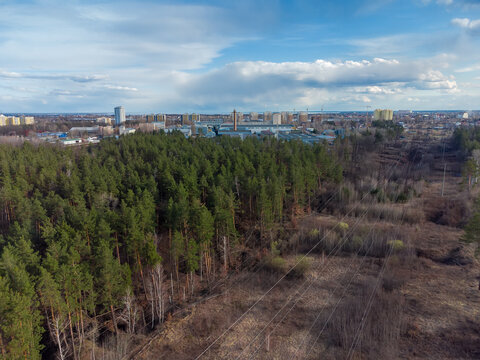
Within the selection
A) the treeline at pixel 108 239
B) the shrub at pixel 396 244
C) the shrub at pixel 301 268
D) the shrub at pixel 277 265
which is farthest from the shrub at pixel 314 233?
the shrub at pixel 396 244

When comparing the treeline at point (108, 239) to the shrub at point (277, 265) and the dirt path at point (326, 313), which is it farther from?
the shrub at point (277, 265)

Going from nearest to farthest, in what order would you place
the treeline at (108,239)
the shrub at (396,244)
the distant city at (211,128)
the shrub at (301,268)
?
the treeline at (108,239) < the shrub at (301,268) < the shrub at (396,244) < the distant city at (211,128)

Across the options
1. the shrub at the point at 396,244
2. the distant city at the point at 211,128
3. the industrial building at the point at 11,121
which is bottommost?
the shrub at the point at 396,244

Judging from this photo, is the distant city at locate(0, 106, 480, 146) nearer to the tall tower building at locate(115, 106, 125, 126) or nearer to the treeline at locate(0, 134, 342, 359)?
the tall tower building at locate(115, 106, 125, 126)

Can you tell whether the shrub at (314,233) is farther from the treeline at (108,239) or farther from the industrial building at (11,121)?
the industrial building at (11,121)

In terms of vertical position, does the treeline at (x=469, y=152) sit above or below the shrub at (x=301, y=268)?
above

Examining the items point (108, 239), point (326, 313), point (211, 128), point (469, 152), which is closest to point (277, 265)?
point (326, 313)

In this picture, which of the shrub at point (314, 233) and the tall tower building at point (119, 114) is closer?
the shrub at point (314, 233)

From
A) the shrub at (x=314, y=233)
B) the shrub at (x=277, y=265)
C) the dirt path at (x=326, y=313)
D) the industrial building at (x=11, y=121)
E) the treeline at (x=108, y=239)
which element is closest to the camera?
the treeline at (x=108, y=239)

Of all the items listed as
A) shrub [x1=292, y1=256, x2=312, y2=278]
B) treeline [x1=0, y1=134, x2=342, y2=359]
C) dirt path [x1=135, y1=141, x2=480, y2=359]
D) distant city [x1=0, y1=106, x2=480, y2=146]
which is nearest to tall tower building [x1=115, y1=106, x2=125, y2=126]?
distant city [x1=0, y1=106, x2=480, y2=146]
